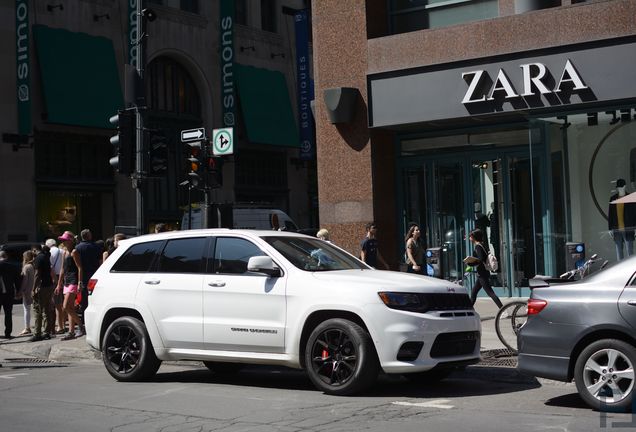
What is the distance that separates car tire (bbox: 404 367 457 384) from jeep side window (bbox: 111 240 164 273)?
3326 mm

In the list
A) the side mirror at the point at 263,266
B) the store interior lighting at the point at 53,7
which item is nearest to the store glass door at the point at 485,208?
the side mirror at the point at 263,266

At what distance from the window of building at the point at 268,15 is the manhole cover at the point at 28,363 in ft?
105

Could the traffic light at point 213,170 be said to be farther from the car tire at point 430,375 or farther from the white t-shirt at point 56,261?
the car tire at point 430,375

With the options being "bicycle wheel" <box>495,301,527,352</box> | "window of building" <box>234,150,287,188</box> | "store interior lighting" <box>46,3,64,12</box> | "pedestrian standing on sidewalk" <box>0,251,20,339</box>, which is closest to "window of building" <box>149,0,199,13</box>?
"store interior lighting" <box>46,3,64,12</box>

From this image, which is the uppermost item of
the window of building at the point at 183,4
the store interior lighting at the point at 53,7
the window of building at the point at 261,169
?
the window of building at the point at 183,4

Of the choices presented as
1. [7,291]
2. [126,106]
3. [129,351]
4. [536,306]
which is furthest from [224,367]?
[126,106]

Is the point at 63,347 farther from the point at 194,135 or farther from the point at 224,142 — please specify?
the point at 224,142

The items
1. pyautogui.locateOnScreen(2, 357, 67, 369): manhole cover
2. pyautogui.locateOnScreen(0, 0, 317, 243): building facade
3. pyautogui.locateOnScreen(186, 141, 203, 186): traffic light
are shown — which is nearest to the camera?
pyautogui.locateOnScreen(2, 357, 67, 369): manhole cover

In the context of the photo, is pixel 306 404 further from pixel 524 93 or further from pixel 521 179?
pixel 521 179

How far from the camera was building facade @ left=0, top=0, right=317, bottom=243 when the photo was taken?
111ft

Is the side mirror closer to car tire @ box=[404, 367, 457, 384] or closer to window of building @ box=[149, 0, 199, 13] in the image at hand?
car tire @ box=[404, 367, 457, 384]

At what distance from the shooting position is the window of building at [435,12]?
1869cm

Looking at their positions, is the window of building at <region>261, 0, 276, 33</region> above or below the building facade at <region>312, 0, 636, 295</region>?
above

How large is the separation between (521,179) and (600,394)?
11179mm
